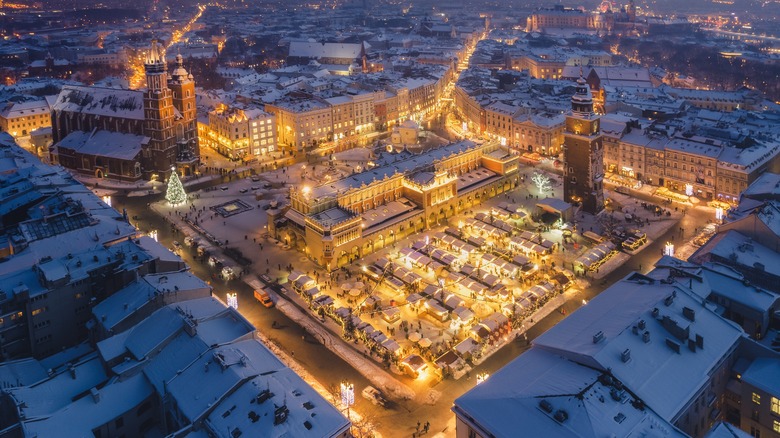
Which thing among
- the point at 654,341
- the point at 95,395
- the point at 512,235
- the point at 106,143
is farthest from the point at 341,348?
the point at 106,143

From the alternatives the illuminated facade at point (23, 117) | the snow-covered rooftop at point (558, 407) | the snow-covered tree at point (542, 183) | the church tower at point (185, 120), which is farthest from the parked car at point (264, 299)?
the illuminated facade at point (23, 117)

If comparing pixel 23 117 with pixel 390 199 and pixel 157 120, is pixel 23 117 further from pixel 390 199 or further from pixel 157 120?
pixel 390 199

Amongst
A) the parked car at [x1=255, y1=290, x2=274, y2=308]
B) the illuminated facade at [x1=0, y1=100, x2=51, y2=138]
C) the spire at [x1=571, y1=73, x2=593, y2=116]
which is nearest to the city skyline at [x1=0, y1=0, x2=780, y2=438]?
the parked car at [x1=255, y1=290, x2=274, y2=308]

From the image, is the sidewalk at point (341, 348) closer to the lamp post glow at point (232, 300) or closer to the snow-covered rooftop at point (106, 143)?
the lamp post glow at point (232, 300)

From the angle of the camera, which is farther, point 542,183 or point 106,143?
point 106,143

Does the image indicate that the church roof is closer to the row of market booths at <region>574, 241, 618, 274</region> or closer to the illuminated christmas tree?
the illuminated christmas tree

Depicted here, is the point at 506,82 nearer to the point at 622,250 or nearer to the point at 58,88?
the point at 622,250
